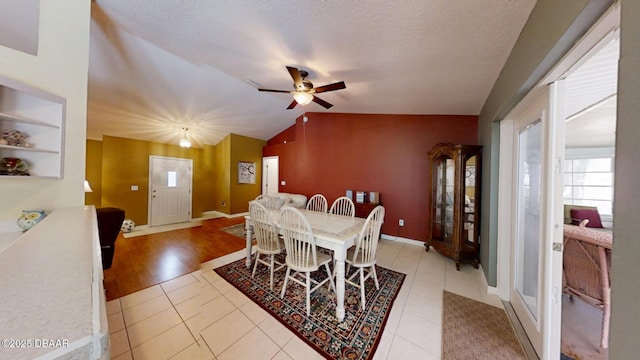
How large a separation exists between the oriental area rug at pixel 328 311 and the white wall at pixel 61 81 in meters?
1.68

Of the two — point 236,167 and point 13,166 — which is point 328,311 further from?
point 236,167

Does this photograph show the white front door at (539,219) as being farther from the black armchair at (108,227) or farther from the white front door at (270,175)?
the white front door at (270,175)

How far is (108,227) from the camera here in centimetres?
227

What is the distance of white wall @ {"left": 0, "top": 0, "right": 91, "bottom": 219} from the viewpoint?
4.66 ft

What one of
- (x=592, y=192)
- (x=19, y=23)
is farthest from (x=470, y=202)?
(x=19, y=23)

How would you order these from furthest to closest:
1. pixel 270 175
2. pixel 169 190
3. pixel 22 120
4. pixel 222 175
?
pixel 270 175, pixel 222 175, pixel 169 190, pixel 22 120

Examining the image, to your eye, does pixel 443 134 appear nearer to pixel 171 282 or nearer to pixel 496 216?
pixel 496 216

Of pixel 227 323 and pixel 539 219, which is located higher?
pixel 539 219

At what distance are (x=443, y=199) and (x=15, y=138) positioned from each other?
4.46 metres

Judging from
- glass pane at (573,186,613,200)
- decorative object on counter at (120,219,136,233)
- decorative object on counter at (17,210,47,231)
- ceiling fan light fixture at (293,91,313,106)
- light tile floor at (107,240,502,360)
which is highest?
ceiling fan light fixture at (293,91,313,106)

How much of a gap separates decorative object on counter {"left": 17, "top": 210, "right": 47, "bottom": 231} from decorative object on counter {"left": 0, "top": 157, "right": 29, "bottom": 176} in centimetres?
28

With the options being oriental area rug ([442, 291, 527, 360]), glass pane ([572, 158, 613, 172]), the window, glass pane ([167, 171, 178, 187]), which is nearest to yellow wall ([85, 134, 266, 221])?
glass pane ([167, 171, 178, 187])

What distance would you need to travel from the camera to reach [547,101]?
1.29 metres

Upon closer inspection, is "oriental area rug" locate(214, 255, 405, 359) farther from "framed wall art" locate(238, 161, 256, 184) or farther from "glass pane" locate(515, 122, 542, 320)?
"framed wall art" locate(238, 161, 256, 184)
